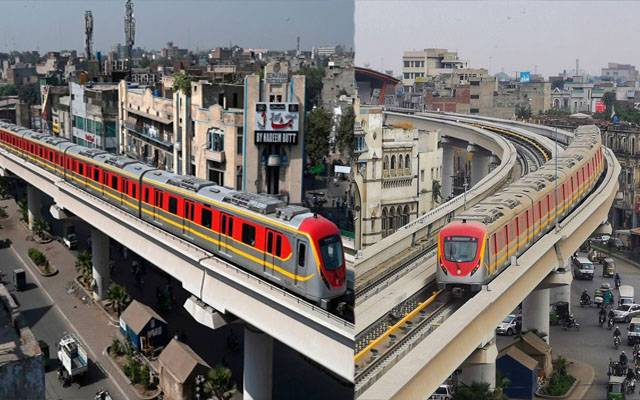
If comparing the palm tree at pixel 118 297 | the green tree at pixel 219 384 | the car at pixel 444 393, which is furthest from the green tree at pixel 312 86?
the palm tree at pixel 118 297

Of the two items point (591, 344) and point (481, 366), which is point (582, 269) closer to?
point (591, 344)

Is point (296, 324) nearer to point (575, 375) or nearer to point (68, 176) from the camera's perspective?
point (575, 375)

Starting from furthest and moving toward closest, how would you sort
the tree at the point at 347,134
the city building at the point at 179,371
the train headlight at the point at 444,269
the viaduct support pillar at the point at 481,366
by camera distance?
the city building at the point at 179,371 < the viaduct support pillar at the point at 481,366 < the train headlight at the point at 444,269 < the tree at the point at 347,134

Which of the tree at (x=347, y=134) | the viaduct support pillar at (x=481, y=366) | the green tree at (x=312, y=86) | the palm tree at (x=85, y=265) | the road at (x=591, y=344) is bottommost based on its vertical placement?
the road at (x=591, y=344)

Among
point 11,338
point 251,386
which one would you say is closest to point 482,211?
point 251,386

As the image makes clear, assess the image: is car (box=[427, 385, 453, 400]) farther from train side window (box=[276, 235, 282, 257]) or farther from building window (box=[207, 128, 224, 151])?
building window (box=[207, 128, 224, 151])

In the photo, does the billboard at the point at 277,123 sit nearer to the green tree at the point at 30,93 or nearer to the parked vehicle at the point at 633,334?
the parked vehicle at the point at 633,334

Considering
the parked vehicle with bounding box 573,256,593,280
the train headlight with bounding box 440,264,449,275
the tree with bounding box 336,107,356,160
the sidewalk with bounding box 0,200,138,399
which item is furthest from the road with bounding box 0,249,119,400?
the parked vehicle with bounding box 573,256,593,280
